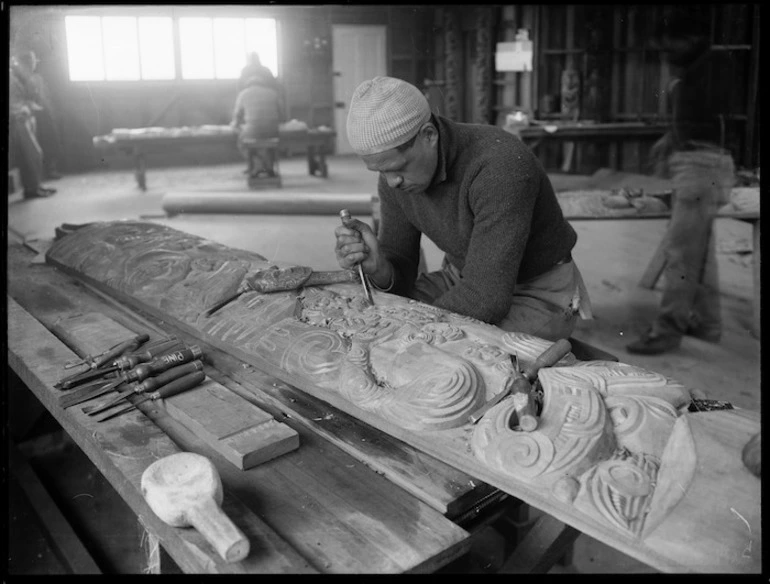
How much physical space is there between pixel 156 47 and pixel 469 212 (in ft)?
35.9

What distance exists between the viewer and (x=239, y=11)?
1137 centimetres

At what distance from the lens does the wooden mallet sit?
1306 millimetres

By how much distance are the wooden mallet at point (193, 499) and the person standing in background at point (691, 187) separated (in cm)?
346

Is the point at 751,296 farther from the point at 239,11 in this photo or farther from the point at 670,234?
the point at 239,11

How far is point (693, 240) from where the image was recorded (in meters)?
4.32

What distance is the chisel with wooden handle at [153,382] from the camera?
1.90 metres

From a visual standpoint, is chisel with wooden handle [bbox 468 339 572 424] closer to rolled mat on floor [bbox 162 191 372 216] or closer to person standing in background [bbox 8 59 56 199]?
rolled mat on floor [bbox 162 191 372 216]

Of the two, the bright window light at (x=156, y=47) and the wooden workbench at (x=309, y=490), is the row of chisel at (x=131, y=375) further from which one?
the bright window light at (x=156, y=47)

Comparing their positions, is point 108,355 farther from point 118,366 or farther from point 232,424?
point 232,424

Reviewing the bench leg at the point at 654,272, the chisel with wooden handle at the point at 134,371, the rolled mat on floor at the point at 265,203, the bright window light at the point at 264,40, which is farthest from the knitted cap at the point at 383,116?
the bright window light at the point at 264,40

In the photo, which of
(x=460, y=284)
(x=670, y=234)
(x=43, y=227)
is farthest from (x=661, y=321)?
(x=43, y=227)

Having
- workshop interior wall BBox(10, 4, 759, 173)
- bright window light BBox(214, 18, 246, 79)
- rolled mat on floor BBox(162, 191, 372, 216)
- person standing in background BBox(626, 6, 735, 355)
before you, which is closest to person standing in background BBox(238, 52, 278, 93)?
workshop interior wall BBox(10, 4, 759, 173)

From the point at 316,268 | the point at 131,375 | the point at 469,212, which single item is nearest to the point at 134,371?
the point at 131,375

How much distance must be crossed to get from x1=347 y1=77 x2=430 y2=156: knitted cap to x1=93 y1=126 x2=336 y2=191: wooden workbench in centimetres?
768
